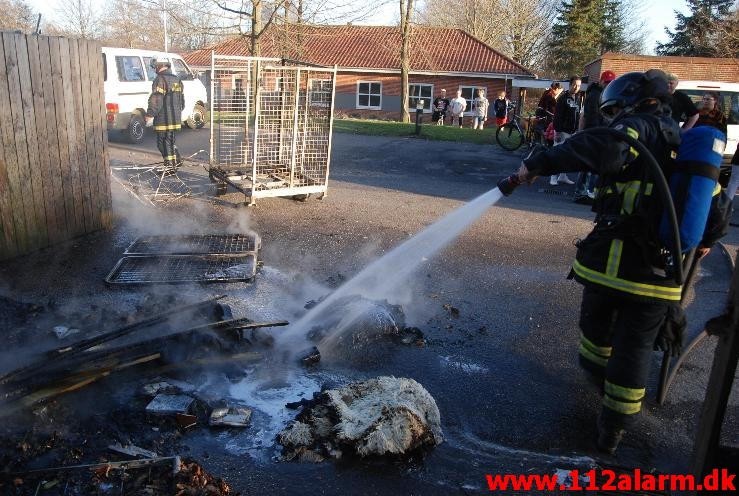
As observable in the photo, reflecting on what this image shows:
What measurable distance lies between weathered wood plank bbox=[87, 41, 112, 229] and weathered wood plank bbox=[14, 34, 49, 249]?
2.74 ft

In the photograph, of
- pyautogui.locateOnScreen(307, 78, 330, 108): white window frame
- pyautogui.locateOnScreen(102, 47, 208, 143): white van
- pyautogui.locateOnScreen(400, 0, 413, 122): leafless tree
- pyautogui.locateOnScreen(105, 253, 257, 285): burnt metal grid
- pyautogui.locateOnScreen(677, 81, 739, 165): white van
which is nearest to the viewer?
pyautogui.locateOnScreen(105, 253, 257, 285): burnt metal grid

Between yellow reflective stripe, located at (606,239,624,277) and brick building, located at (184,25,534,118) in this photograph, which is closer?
yellow reflective stripe, located at (606,239,624,277)

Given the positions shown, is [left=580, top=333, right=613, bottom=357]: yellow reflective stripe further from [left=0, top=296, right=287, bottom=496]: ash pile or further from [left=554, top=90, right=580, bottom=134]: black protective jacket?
[left=554, top=90, right=580, bottom=134]: black protective jacket

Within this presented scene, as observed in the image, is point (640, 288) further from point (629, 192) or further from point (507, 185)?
point (507, 185)

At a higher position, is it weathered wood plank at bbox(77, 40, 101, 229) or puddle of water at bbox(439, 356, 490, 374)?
weathered wood plank at bbox(77, 40, 101, 229)

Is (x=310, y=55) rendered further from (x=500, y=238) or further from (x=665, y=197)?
(x=665, y=197)

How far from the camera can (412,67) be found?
33.0 m

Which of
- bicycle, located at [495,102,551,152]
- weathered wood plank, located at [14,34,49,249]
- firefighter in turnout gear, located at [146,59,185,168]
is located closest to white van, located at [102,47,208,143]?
firefighter in turnout gear, located at [146,59,185,168]

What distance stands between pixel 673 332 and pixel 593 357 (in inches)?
21.6

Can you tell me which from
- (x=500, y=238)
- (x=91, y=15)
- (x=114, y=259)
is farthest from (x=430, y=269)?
(x=91, y=15)

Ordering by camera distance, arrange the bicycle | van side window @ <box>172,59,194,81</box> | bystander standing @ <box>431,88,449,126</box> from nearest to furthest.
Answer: the bicycle → van side window @ <box>172,59,194,81</box> → bystander standing @ <box>431,88,449,126</box>

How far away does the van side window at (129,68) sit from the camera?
564 inches

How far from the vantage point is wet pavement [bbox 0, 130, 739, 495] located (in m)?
3.08

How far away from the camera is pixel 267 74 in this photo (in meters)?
9.01
